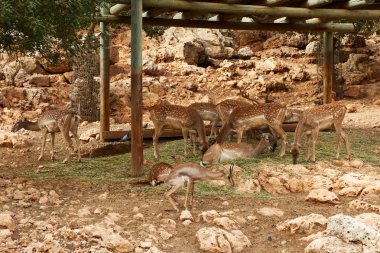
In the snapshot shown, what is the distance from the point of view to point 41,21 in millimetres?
9086

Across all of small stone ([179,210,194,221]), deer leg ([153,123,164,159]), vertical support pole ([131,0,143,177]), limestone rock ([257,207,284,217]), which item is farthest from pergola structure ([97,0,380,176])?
limestone rock ([257,207,284,217])

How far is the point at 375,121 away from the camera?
18.3 m

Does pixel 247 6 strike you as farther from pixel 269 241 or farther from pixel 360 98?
pixel 360 98

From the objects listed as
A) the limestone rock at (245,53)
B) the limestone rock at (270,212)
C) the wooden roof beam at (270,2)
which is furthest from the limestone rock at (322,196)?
the limestone rock at (245,53)

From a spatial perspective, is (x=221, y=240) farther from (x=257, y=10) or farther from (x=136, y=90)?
(x=257, y=10)

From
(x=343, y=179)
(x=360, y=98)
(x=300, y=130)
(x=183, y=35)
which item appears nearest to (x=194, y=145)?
(x=300, y=130)

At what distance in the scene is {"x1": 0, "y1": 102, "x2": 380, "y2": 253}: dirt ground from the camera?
7.41m

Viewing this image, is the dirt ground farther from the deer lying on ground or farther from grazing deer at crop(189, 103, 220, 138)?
grazing deer at crop(189, 103, 220, 138)

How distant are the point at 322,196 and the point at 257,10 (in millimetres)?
4590

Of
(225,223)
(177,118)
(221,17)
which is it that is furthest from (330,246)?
(221,17)

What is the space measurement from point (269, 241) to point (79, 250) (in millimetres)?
2202

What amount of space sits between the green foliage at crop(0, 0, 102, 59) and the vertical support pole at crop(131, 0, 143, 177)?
2.52 ft

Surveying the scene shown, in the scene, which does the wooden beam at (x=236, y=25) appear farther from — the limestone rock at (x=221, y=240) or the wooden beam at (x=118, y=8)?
the limestone rock at (x=221, y=240)

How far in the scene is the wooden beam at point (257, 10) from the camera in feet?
37.2
